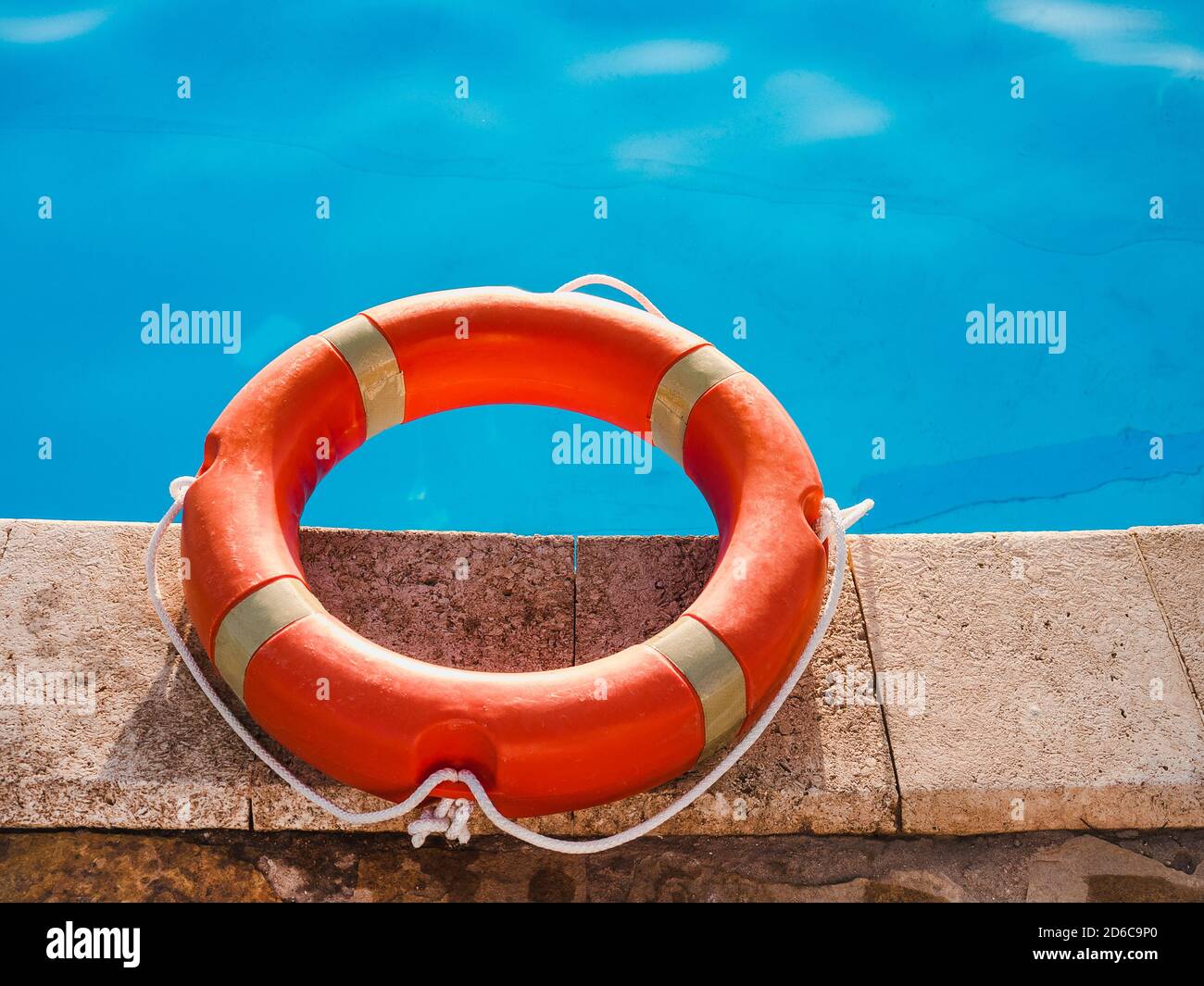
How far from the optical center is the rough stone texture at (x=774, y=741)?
1.95m

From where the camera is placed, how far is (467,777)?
5.64 feet

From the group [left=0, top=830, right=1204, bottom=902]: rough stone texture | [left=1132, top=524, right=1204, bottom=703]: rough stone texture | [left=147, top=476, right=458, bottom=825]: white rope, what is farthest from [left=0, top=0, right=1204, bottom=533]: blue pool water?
[left=0, top=830, right=1204, bottom=902]: rough stone texture

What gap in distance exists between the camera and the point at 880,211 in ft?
14.9

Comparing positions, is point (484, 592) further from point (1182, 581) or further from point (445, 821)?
point (1182, 581)

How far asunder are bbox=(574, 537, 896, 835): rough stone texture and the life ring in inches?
4.3

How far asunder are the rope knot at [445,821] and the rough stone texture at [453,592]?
1.18ft

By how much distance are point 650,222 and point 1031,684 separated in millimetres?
2865

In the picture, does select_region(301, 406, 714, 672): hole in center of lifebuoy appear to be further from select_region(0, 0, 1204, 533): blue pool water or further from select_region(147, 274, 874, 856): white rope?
select_region(0, 0, 1204, 533): blue pool water

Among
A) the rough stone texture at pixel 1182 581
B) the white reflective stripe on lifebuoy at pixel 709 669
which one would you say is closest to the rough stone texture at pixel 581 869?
the white reflective stripe on lifebuoy at pixel 709 669

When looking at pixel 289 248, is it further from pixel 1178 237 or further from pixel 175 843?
pixel 1178 237

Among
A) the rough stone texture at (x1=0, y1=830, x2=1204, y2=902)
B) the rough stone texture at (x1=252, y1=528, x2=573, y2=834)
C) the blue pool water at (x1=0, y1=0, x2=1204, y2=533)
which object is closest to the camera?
the rough stone texture at (x1=0, y1=830, x2=1204, y2=902)

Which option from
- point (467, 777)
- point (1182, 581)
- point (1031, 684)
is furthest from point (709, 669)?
point (1182, 581)

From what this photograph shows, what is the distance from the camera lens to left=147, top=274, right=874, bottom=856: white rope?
5.70ft

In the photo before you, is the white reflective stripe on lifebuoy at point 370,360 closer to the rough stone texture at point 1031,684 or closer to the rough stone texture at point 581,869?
the rough stone texture at point 581,869
